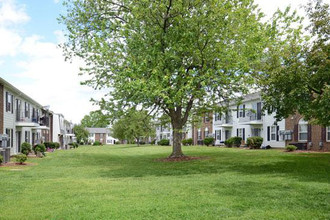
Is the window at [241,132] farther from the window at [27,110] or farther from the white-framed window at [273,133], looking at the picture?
the window at [27,110]

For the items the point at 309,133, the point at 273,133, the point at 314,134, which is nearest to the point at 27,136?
the point at 273,133

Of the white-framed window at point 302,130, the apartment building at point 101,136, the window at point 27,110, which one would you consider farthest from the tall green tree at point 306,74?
the apartment building at point 101,136

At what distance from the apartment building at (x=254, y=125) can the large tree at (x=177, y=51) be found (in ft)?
39.3

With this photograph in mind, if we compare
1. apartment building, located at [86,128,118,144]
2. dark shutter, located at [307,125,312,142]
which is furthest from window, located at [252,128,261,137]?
apartment building, located at [86,128,118,144]

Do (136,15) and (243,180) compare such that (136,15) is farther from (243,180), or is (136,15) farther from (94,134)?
(94,134)

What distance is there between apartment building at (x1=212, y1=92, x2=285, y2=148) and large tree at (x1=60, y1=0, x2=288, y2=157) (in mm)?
11978

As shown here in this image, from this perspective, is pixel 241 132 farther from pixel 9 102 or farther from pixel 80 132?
pixel 80 132

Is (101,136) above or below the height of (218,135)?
below

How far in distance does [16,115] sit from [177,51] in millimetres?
18397

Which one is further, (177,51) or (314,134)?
(314,134)

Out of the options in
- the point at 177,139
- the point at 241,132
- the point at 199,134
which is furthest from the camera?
the point at 199,134

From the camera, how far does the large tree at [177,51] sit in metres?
17.7

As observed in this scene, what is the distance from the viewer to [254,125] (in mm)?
39469

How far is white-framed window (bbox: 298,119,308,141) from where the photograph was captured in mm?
30500
